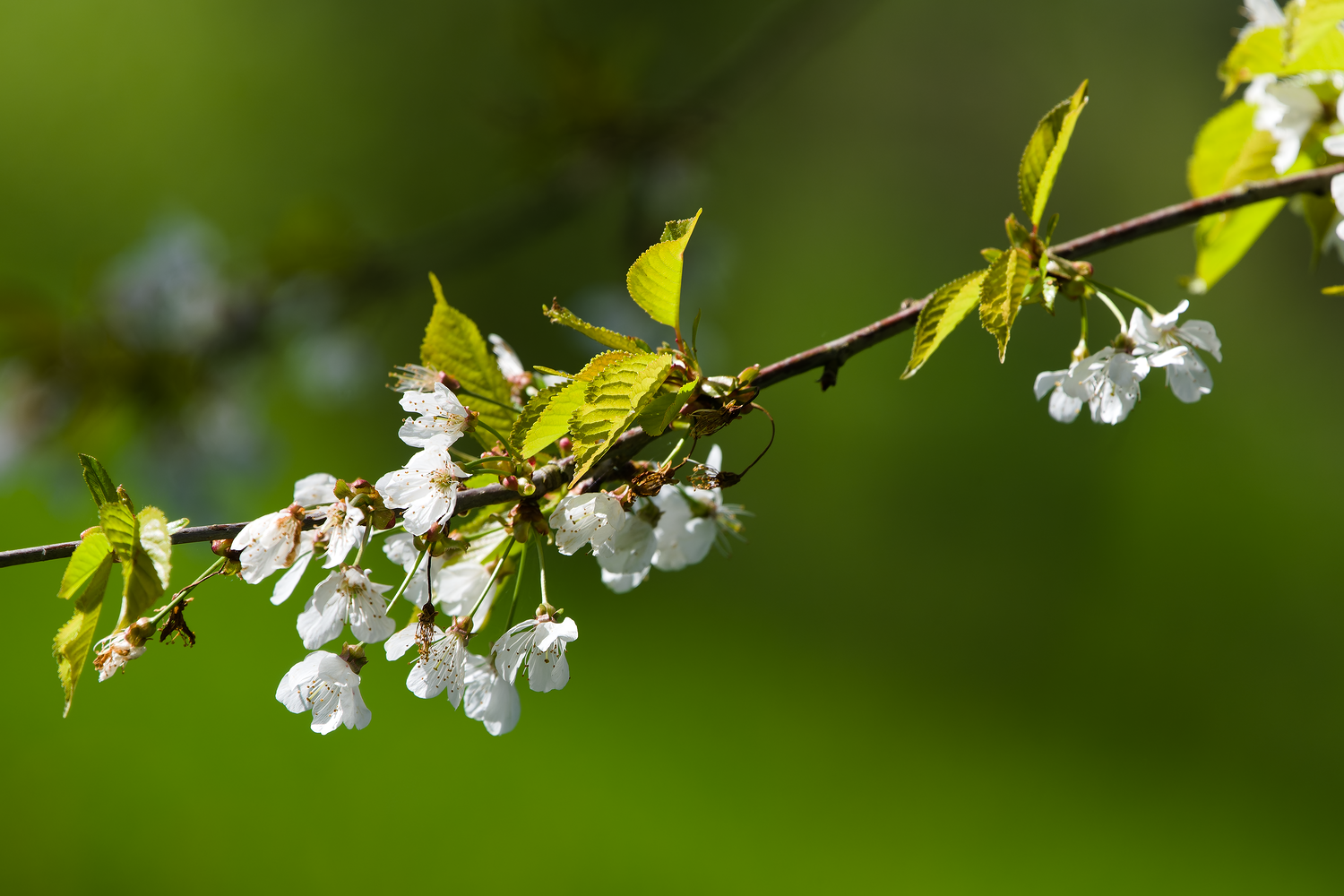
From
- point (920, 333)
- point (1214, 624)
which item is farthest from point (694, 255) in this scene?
point (1214, 624)

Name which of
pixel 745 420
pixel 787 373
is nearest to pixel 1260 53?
pixel 787 373

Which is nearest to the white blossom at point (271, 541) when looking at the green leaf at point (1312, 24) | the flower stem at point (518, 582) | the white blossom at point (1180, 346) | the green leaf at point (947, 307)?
the flower stem at point (518, 582)

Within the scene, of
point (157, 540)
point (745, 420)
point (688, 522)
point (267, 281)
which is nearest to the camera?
point (157, 540)

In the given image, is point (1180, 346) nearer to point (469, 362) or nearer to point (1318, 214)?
point (1318, 214)

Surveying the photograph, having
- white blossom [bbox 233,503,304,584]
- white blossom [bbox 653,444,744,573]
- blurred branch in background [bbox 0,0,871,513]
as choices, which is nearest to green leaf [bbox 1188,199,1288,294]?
white blossom [bbox 653,444,744,573]

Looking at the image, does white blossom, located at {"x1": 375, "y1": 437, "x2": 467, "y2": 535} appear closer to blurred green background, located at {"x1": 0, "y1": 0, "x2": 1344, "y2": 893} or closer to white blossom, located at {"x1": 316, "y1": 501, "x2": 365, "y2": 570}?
white blossom, located at {"x1": 316, "y1": 501, "x2": 365, "y2": 570}

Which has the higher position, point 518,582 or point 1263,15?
point 1263,15
